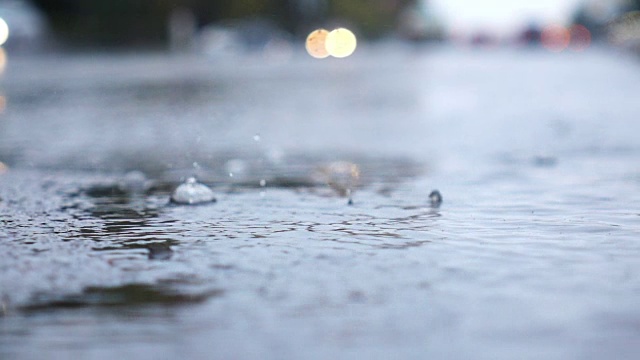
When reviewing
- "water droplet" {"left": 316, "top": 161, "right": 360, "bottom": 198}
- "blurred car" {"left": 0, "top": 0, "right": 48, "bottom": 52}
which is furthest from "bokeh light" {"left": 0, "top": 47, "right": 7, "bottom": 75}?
"water droplet" {"left": 316, "top": 161, "right": 360, "bottom": 198}

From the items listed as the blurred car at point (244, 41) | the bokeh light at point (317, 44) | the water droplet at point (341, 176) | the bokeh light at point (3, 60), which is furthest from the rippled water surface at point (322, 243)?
the bokeh light at point (317, 44)

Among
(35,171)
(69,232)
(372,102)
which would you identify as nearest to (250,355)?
(69,232)

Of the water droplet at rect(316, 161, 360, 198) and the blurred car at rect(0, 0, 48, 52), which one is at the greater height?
the blurred car at rect(0, 0, 48, 52)

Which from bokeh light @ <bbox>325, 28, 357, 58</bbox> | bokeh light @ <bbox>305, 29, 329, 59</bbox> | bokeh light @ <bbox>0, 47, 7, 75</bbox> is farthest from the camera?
bokeh light @ <bbox>325, 28, 357, 58</bbox>

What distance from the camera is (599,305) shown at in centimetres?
383

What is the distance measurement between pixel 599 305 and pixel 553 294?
0.20 metres

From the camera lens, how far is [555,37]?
64875 millimetres

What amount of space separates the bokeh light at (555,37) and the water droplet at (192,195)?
5860cm

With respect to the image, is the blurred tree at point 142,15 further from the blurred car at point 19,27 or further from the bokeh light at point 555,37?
the bokeh light at point 555,37

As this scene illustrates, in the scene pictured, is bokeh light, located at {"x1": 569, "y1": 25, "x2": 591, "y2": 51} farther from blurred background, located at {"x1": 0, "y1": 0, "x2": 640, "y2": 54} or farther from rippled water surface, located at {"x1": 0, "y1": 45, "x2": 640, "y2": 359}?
rippled water surface, located at {"x1": 0, "y1": 45, "x2": 640, "y2": 359}

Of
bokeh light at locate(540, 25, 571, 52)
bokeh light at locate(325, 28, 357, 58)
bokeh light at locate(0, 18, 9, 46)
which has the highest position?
bokeh light at locate(540, 25, 571, 52)

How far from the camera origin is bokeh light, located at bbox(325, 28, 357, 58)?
53122 millimetres

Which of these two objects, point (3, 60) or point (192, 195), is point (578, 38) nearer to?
point (3, 60)

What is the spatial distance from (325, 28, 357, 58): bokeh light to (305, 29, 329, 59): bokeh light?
0.24 metres
